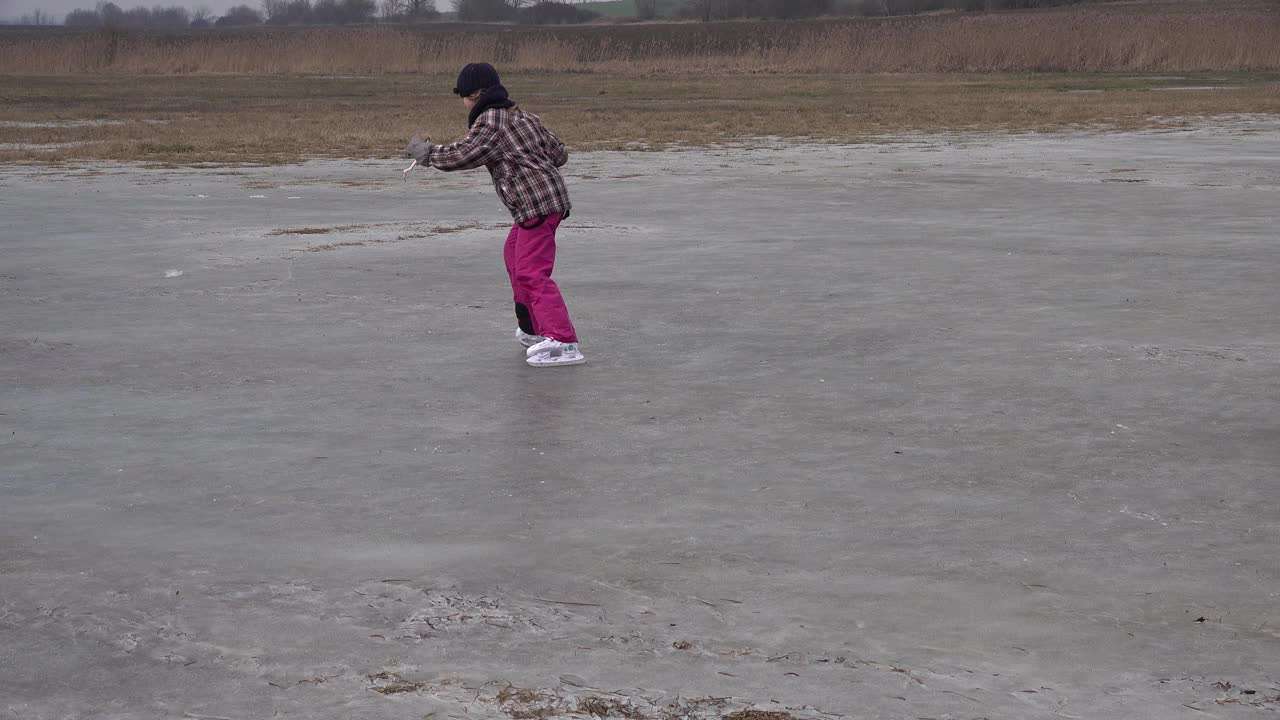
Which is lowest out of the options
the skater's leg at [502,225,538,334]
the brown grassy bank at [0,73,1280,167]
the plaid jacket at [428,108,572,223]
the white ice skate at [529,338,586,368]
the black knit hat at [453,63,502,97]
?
the brown grassy bank at [0,73,1280,167]

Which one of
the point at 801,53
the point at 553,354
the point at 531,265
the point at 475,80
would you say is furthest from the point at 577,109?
the point at 553,354

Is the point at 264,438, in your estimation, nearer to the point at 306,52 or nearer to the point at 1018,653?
the point at 1018,653

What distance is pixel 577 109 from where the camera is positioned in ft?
110

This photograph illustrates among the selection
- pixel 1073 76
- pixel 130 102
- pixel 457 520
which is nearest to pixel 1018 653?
pixel 457 520

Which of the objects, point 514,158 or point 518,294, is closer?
point 514,158

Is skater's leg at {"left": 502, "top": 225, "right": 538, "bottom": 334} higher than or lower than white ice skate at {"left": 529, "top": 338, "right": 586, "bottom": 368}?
higher

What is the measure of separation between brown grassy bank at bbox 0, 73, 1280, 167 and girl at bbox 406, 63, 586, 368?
13868 mm

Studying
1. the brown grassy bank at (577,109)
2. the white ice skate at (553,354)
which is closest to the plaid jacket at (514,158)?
the white ice skate at (553,354)

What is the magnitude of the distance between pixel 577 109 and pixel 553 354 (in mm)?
26310

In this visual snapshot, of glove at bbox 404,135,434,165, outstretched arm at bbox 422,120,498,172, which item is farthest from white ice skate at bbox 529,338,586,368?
glove at bbox 404,135,434,165

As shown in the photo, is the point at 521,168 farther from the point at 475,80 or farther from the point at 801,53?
the point at 801,53

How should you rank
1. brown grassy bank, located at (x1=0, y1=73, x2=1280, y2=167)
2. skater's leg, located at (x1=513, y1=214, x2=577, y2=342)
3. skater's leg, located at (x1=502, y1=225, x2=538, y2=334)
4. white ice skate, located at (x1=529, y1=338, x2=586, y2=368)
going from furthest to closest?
1. brown grassy bank, located at (x1=0, y1=73, x2=1280, y2=167)
2. skater's leg, located at (x1=502, y1=225, x2=538, y2=334)
3. skater's leg, located at (x1=513, y1=214, x2=577, y2=342)
4. white ice skate, located at (x1=529, y1=338, x2=586, y2=368)

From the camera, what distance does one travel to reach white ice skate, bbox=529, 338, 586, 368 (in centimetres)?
782

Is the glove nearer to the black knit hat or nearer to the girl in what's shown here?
the girl
